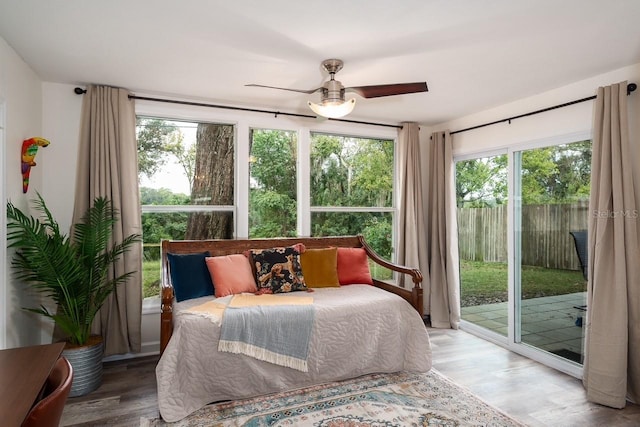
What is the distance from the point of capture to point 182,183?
365 cm

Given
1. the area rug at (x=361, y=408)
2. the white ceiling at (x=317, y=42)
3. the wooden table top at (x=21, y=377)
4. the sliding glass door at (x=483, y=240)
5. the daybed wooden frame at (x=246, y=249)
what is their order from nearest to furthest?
the wooden table top at (x=21, y=377)
the white ceiling at (x=317, y=42)
the area rug at (x=361, y=408)
the daybed wooden frame at (x=246, y=249)
the sliding glass door at (x=483, y=240)

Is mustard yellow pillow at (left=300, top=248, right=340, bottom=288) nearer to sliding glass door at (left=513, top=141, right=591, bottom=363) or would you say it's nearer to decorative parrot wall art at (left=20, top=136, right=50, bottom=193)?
sliding glass door at (left=513, top=141, right=591, bottom=363)

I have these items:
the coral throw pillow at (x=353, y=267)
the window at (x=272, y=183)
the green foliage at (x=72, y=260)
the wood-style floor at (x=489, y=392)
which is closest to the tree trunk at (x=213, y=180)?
the window at (x=272, y=183)

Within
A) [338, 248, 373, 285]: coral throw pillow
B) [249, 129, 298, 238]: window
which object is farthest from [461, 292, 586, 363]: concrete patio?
[249, 129, 298, 238]: window

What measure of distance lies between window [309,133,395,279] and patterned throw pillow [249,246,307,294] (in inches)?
35.4

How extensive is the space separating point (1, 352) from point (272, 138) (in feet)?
9.67

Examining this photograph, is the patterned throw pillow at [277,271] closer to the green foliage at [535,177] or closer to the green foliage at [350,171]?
the green foliage at [350,171]

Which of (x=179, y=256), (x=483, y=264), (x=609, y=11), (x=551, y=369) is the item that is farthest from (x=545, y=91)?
(x=179, y=256)

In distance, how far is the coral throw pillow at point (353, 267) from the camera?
3.53m

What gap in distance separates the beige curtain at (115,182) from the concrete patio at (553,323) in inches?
142

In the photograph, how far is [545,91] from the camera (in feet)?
10.8

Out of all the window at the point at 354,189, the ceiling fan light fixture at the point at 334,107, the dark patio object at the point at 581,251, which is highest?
the ceiling fan light fixture at the point at 334,107

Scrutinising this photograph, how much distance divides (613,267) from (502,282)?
49.1 inches

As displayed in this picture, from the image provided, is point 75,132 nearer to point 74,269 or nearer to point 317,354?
point 74,269
